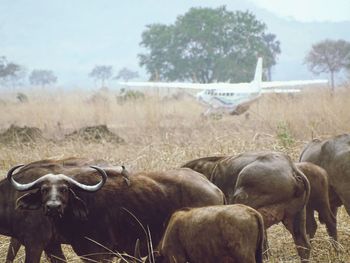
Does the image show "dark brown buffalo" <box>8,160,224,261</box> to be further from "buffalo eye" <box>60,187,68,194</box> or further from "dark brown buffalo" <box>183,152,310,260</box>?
"dark brown buffalo" <box>183,152,310,260</box>

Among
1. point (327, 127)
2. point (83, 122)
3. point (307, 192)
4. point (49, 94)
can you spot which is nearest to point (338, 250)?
point (307, 192)

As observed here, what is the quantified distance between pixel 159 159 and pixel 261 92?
3197cm

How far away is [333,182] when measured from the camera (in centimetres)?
822

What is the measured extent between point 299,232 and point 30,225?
8.27 feet

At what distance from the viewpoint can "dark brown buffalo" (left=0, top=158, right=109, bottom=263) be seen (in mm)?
6746

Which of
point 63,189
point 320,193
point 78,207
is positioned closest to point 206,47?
point 320,193

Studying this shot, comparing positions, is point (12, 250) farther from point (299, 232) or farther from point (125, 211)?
point (299, 232)

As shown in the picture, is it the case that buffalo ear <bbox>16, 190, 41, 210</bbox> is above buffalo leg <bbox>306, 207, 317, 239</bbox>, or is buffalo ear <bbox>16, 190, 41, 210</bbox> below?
above

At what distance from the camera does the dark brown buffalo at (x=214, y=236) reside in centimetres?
559

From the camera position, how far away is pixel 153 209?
21.7 feet

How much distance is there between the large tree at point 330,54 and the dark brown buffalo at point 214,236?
6619 cm

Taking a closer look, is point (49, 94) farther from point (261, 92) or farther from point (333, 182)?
point (333, 182)

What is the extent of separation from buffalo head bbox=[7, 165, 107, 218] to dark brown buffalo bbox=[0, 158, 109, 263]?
Result: 39 cm

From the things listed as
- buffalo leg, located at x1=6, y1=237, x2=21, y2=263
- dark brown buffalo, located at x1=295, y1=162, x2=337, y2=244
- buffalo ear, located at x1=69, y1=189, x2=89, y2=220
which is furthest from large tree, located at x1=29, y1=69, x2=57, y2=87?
buffalo ear, located at x1=69, y1=189, x2=89, y2=220
